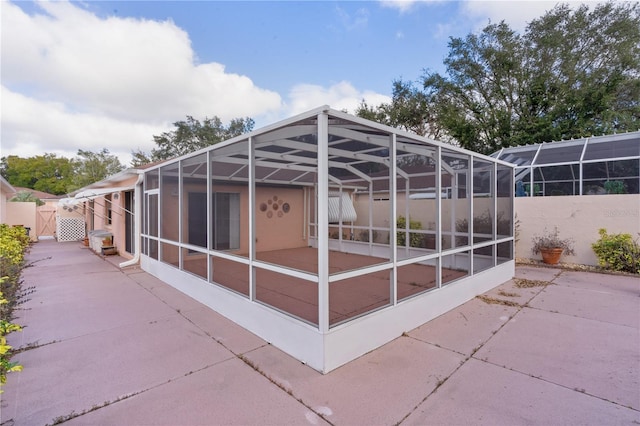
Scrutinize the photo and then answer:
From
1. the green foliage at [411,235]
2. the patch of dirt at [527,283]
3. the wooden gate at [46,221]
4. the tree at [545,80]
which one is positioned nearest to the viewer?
the patch of dirt at [527,283]

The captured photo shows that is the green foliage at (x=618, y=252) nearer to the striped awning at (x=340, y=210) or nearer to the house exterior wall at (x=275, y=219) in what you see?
the striped awning at (x=340, y=210)

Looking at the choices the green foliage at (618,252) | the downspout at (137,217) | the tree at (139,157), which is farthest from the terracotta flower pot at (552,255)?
the tree at (139,157)

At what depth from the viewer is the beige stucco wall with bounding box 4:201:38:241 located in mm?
16516

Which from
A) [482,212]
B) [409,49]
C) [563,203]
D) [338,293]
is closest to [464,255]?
[482,212]

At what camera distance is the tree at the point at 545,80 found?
1592 cm

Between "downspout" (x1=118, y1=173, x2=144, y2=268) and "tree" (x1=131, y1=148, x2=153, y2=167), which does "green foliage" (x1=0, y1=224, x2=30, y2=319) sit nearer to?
"downspout" (x1=118, y1=173, x2=144, y2=268)

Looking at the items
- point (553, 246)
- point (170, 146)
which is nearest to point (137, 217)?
point (553, 246)

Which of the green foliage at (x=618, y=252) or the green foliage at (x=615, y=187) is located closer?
the green foliage at (x=618, y=252)

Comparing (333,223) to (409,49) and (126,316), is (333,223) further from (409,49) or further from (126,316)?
(409,49)

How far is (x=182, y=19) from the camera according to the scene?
→ 1056cm

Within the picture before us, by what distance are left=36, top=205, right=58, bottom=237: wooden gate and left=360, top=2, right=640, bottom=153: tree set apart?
2561 centimetres

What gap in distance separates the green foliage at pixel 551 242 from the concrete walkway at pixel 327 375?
3928mm

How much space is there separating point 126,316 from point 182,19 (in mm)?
10208

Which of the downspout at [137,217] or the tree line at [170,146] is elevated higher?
the tree line at [170,146]
